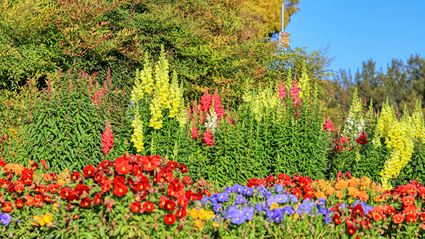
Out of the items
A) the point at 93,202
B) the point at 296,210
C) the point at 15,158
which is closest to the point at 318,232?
the point at 296,210

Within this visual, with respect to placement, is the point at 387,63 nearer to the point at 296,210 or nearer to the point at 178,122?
the point at 178,122

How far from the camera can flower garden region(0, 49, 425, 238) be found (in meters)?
4.55

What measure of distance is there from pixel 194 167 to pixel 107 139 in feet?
3.86

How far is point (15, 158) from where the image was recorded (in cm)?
714

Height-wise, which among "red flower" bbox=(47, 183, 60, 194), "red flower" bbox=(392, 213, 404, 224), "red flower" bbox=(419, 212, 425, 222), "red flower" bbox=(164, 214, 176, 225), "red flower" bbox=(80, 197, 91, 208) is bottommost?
"red flower" bbox=(164, 214, 176, 225)

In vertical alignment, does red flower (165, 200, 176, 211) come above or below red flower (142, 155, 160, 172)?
below

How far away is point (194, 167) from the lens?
24.5 feet

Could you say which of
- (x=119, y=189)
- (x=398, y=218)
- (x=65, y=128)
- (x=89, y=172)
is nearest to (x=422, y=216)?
(x=398, y=218)

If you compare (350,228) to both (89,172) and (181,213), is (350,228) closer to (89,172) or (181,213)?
(181,213)

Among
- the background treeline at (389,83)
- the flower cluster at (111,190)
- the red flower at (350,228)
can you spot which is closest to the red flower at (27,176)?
the flower cluster at (111,190)

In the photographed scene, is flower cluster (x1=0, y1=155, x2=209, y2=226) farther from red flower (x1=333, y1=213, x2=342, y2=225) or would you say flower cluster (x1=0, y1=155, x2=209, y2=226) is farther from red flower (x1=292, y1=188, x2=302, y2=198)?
red flower (x1=333, y1=213, x2=342, y2=225)

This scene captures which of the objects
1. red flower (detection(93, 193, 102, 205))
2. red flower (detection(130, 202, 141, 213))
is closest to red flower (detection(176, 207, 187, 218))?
red flower (detection(130, 202, 141, 213))

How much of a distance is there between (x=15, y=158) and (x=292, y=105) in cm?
367

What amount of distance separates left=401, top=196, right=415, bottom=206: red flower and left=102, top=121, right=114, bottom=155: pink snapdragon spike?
11.6 ft
